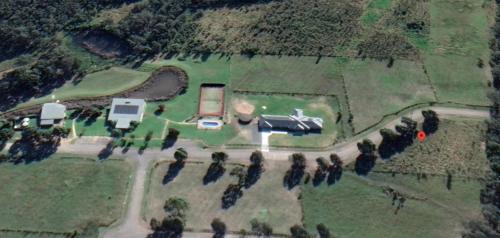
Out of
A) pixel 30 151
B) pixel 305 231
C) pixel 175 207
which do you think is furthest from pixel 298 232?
pixel 30 151

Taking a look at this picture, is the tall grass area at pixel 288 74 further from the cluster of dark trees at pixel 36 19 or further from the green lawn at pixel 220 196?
the cluster of dark trees at pixel 36 19

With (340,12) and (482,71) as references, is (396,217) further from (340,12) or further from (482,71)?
(340,12)

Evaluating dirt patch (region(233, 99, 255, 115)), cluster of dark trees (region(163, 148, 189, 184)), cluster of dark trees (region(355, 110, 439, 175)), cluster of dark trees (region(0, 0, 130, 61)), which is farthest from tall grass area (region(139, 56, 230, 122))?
cluster of dark trees (region(355, 110, 439, 175))

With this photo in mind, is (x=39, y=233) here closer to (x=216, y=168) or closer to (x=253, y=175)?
(x=216, y=168)

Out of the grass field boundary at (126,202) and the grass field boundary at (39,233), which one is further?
the grass field boundary at (126,202)

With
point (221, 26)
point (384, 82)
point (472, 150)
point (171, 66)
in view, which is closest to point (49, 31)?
point (171, 66)

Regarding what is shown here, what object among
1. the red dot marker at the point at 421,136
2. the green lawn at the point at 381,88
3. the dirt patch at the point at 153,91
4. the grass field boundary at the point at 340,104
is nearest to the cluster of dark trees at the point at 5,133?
the dirt patch at the point at 153,91
